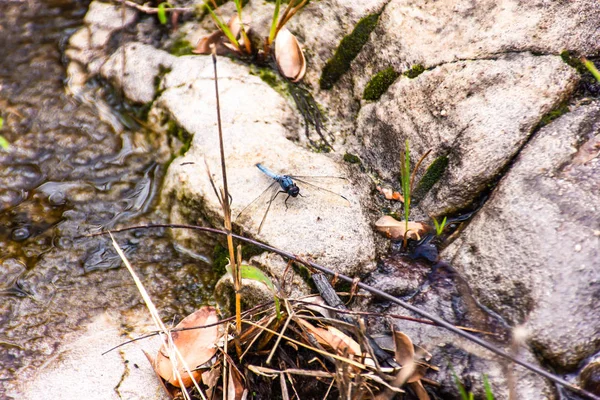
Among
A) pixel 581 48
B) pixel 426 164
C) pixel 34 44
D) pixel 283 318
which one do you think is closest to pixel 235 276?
pixel 283 318

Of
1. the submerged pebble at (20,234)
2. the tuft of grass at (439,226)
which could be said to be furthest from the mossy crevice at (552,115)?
the submerged pebble at (20,234)

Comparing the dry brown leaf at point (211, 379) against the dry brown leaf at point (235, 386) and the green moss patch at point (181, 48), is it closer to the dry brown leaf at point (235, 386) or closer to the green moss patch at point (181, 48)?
the dry brown leaf at point (235, 386)

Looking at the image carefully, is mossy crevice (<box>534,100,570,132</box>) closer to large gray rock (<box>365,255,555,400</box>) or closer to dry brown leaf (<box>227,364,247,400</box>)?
large gray rock (<box>365,255,555,400</box>)

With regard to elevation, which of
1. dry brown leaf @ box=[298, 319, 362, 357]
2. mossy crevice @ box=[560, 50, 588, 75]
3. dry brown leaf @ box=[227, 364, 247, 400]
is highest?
mossy crevice @ box=[560, 50, 588, 75]

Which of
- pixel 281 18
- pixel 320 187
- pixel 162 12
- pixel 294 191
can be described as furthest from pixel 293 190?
pixel 162 12

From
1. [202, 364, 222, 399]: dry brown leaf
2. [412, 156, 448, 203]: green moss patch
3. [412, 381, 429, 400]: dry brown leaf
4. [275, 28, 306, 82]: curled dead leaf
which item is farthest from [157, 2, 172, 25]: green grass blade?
[412, 381, 429, 400]: dry brown leaf
